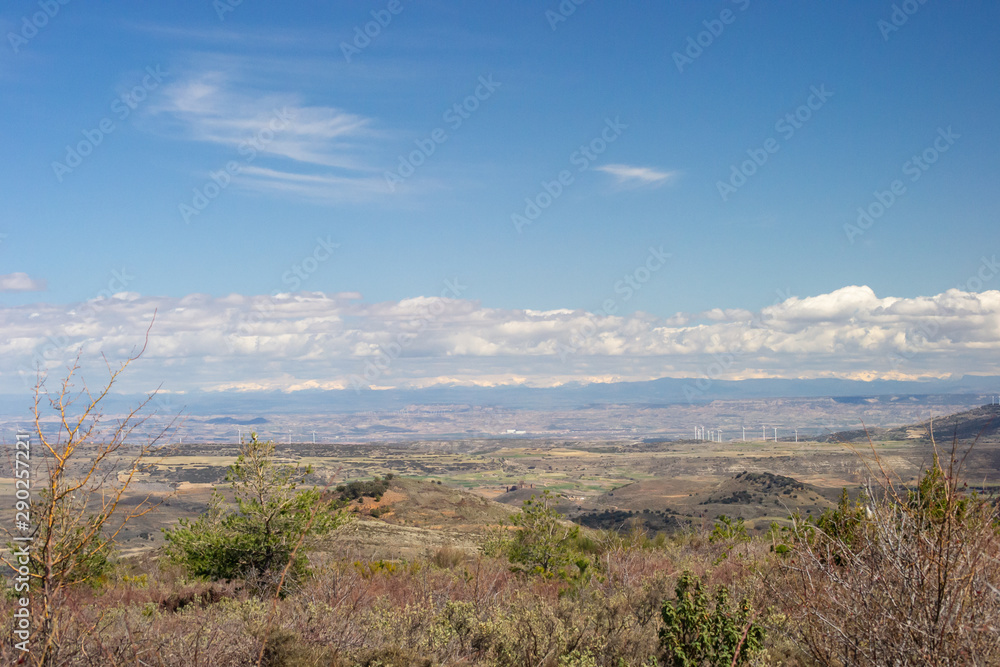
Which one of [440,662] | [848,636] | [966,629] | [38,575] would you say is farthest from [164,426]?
[966,629]

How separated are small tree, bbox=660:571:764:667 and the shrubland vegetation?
0.03 m

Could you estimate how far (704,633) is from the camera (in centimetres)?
964

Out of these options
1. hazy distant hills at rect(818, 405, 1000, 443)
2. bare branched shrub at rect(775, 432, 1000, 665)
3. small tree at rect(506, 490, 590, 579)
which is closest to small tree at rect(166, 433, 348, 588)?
small tree at rect(506, 490, 590, 579)

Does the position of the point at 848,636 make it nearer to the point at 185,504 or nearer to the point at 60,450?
the point at 60,450

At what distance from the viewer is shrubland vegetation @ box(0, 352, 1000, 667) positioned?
20.0ft

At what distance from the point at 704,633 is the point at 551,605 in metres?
4.49

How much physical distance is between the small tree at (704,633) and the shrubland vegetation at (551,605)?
0.03m

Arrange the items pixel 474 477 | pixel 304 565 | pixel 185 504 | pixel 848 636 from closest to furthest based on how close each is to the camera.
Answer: pixel 848 636 < pixel 304 565 < pixel 185 504 < pixel 474 477

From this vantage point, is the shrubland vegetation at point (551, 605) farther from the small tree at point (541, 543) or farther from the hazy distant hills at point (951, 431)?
the hazy distant hills at point (951, 431)

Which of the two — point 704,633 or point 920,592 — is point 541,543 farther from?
point 920,592

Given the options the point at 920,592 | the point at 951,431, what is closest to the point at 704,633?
the point at 920,592

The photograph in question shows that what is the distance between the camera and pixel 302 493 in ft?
74.7

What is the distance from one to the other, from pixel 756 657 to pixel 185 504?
343ft

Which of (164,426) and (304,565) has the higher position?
(164,426)
